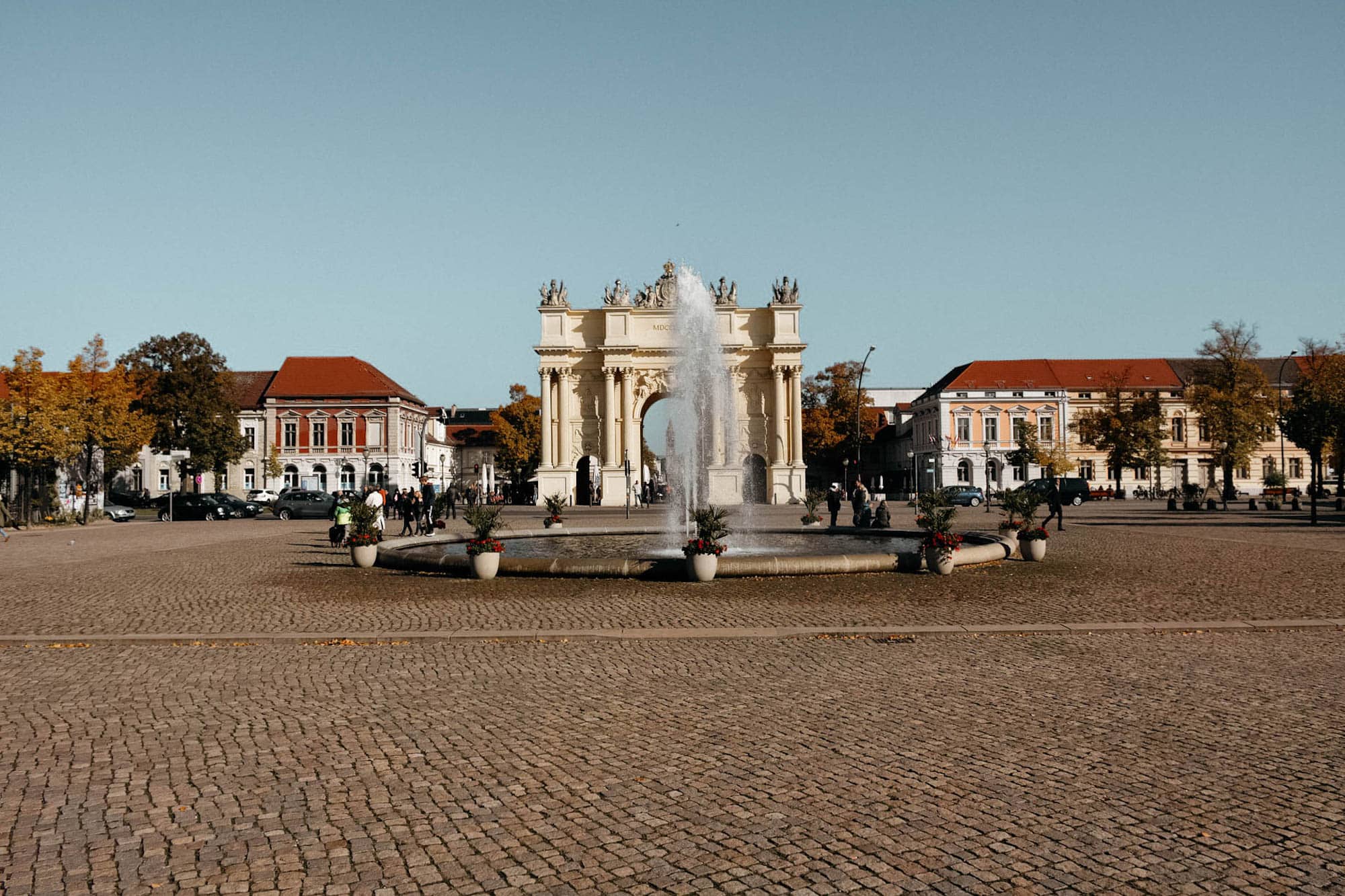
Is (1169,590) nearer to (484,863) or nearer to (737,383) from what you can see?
(484,863)

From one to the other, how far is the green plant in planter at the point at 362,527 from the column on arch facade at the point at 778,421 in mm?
58340

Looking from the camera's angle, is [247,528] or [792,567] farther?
[247,528]

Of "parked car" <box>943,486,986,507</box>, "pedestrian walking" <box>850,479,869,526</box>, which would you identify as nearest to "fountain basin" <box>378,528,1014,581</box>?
"pedestrian walking" <box>850,479,869,526</box>

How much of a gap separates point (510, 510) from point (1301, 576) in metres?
53.0

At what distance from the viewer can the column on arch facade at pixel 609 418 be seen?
77.2m

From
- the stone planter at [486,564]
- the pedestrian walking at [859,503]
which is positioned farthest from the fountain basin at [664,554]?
the pedestrian walking at [859,503]

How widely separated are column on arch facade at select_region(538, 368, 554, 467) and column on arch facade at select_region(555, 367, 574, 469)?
0.61m

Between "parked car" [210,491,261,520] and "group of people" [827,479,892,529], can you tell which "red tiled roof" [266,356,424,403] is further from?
"group of people" [827,479,892,529]

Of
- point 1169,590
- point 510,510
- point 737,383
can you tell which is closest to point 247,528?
point 510,510

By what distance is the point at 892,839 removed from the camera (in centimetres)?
500

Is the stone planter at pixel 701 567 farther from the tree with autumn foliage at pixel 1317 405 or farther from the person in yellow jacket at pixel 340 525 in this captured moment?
the tree with autumn foliage at pixel 1317 405

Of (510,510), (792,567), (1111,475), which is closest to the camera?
(792,567)

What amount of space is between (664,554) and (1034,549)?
24.2ft

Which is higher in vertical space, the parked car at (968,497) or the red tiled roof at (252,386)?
the red tiled roof at (252,386)
